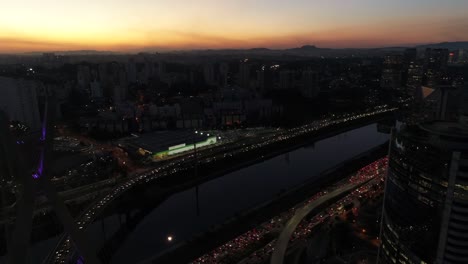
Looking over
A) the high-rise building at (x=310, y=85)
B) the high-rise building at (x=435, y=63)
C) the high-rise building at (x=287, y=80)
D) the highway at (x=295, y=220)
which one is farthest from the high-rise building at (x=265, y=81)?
the highway at (x=295, y=220)

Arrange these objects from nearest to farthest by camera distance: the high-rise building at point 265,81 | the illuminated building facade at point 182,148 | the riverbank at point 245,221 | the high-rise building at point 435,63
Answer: the riverbank at point 245,221 → the illuminated building facade at point 182,148 → the high-rise building at point 435,63 → the high-rise building at point 265,81

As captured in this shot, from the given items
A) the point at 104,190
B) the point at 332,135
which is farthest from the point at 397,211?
the point at 332,135

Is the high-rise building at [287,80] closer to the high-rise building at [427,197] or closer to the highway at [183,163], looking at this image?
the highway at [183,163]

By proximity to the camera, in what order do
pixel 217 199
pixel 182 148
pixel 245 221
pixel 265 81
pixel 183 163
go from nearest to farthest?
pixel 245 221, pixel 217 199, pixel 183 163, pixel 182 148, pixel 265 81

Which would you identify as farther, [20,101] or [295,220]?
[20,101]

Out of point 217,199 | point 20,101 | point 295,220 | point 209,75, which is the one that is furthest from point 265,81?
point 295,220

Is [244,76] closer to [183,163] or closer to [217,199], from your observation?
[183,163]
